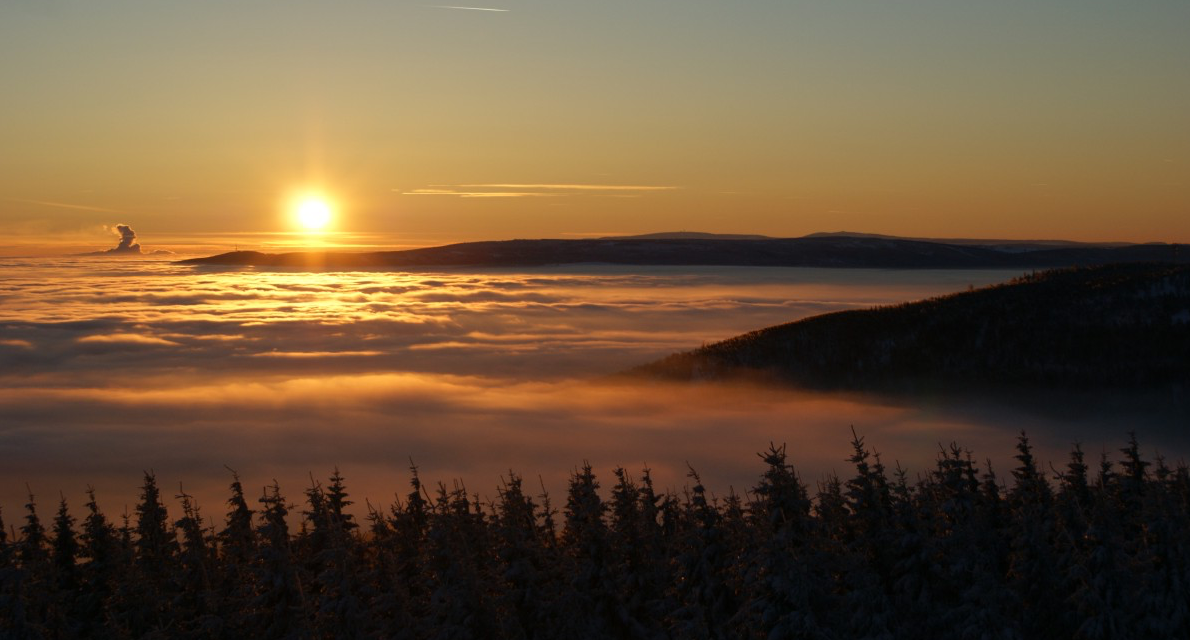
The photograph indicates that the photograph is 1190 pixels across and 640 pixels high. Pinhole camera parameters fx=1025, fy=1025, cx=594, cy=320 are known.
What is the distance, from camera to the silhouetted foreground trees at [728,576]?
29.2 metres

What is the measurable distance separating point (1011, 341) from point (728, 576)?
10500 cm

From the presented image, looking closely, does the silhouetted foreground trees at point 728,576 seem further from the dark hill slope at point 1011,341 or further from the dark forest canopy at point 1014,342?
the dark hill slope at point 1011,341

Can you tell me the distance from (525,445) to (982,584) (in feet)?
360

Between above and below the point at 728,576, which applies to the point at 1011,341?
below

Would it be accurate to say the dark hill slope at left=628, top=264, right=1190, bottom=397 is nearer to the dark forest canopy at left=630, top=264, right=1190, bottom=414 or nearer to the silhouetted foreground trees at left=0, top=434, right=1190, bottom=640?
the dark forest canopy at left=630, top=264, right=1190, bottom=414

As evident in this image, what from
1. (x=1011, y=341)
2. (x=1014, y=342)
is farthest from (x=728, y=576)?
(x=1011, y=341)

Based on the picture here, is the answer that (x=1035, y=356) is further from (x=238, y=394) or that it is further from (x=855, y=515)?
(x=238, y=394)

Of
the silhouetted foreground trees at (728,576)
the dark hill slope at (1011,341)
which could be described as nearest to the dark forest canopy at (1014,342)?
the dark hill slope at (1011,341)

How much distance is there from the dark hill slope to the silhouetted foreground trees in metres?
82.9

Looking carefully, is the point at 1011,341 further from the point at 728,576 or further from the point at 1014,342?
the point at 728,576

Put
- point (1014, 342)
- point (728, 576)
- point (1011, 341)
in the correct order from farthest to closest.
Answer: point (1011, 341)
point (1014, 342)
point (728, 576)

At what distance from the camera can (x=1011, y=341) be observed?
12606 centimetres

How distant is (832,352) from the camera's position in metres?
137

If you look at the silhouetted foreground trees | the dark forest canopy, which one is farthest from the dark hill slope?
the silhouetted foreground trees
